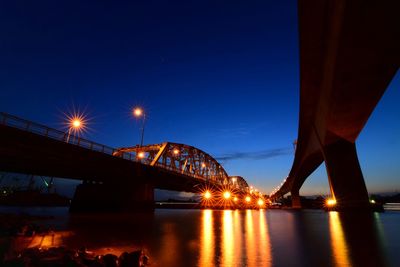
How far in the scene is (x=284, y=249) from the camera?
1138 cm

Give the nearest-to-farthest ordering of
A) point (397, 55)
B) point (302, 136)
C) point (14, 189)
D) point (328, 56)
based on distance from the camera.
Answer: point (397, 55)
point (328, 56)
point (302, 136)
point (14, 189)

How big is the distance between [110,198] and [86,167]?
1252cm

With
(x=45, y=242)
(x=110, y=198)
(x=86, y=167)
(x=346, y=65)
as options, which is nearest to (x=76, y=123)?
(x=86, y=167)

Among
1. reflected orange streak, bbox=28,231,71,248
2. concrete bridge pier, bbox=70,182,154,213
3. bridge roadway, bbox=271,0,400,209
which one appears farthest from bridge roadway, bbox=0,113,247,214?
bridge roadway, bbox=271,0,400,209

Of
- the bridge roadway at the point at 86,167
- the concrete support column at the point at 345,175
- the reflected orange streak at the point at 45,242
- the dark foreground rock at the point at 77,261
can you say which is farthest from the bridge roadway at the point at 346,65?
the bridge roadway at the point at 86,167

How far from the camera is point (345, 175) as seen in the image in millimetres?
38844

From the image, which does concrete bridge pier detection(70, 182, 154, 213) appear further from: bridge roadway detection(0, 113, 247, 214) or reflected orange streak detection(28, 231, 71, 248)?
reflected orange streak detection(28, 231, 71, 248)

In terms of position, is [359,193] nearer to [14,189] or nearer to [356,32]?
[356,32]

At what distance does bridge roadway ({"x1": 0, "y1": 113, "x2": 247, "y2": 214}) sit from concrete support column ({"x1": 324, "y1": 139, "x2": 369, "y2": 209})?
3520 cm

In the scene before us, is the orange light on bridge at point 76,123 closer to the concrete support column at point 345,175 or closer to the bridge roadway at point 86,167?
the bridge roadway at point 86,167

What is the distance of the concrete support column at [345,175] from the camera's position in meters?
37.7

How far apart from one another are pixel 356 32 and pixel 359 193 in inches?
1219

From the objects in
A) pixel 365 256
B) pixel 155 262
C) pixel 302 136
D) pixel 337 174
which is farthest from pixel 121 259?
pixel 302 136

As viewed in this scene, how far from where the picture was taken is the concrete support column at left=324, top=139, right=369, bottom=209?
124ft
